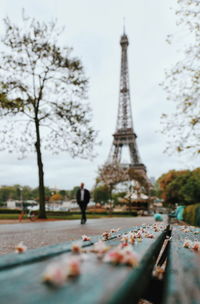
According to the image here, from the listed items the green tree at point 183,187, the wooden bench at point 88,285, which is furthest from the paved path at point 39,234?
the green tree at point 183,187

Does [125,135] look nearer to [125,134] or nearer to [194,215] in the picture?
[125,134]

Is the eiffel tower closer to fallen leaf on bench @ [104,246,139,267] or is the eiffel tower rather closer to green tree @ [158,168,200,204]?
green tree @ [158,168,200,204]

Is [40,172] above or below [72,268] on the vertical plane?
above

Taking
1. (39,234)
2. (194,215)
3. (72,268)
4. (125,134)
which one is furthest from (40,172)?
(125,134)

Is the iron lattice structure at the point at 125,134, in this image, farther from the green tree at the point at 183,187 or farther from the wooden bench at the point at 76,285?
the wooden bench at the point at 76,285

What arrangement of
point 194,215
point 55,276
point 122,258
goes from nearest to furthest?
1. point 55,276
2. point 122,258
3. point 194,215

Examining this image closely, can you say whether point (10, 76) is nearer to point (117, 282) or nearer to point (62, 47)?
point (62, 47)

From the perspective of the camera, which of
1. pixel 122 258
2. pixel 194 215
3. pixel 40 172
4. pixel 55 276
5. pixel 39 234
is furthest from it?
pixel 40 172

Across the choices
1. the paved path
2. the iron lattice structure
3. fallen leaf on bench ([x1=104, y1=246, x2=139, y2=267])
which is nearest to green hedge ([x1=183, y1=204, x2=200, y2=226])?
the paved path

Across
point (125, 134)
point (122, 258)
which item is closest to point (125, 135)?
point (125, 134)

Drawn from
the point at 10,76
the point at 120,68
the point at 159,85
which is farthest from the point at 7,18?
the point at 120,68

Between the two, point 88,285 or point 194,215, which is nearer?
Result: point 88,285

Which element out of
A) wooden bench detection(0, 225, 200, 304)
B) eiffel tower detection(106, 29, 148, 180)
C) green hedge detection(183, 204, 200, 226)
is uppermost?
eiffel tower detection(106, 29, 148, 180)

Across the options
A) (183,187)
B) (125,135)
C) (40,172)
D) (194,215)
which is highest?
(125,135)
